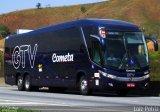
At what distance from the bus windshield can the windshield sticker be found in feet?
27.4

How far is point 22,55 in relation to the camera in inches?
1502

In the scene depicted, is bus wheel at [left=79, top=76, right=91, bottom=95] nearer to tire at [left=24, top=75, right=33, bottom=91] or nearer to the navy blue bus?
the navy blue bus

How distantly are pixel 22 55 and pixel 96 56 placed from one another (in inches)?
399

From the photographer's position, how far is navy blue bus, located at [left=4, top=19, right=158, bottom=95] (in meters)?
28.6

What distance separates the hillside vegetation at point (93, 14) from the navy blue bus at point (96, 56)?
362 ft

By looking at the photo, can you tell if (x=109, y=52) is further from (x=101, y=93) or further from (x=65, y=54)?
(x=101, y=93)

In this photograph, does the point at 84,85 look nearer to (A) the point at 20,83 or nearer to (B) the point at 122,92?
(B) the point at 122,92

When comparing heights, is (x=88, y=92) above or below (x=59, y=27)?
below

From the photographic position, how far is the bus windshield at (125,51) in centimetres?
2855

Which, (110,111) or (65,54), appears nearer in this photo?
(110,111)

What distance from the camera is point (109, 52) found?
93.7 feet

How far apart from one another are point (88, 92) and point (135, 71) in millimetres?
2725

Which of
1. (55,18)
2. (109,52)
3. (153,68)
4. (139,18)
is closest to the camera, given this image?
(109,52)

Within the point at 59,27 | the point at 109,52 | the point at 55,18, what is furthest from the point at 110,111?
the point at 55,18
